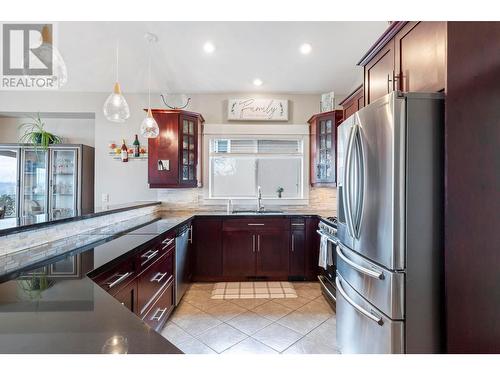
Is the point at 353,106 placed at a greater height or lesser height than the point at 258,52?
lesser

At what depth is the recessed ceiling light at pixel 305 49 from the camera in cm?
267

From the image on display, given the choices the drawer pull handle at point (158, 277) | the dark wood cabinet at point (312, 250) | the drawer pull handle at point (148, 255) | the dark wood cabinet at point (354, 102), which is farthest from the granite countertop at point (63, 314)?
the dark wood cabinet at point (354, 102)

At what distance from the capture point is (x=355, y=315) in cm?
164

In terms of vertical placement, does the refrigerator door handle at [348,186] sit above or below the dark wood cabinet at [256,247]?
above

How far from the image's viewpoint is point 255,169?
13.1 feet

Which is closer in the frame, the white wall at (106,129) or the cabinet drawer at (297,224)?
the cabinet drawer at (297,224)

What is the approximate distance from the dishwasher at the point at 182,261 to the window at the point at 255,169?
117 centimetres

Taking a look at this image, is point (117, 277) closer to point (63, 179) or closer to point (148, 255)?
point (148, 255)

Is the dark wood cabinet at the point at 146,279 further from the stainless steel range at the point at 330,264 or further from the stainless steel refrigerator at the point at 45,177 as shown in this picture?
the stainless steel refrigerator at the point at 45,177

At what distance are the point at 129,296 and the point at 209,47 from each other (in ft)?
8.27

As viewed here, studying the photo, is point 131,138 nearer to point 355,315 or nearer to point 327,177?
point 327,177

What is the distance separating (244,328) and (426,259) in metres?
1.58
